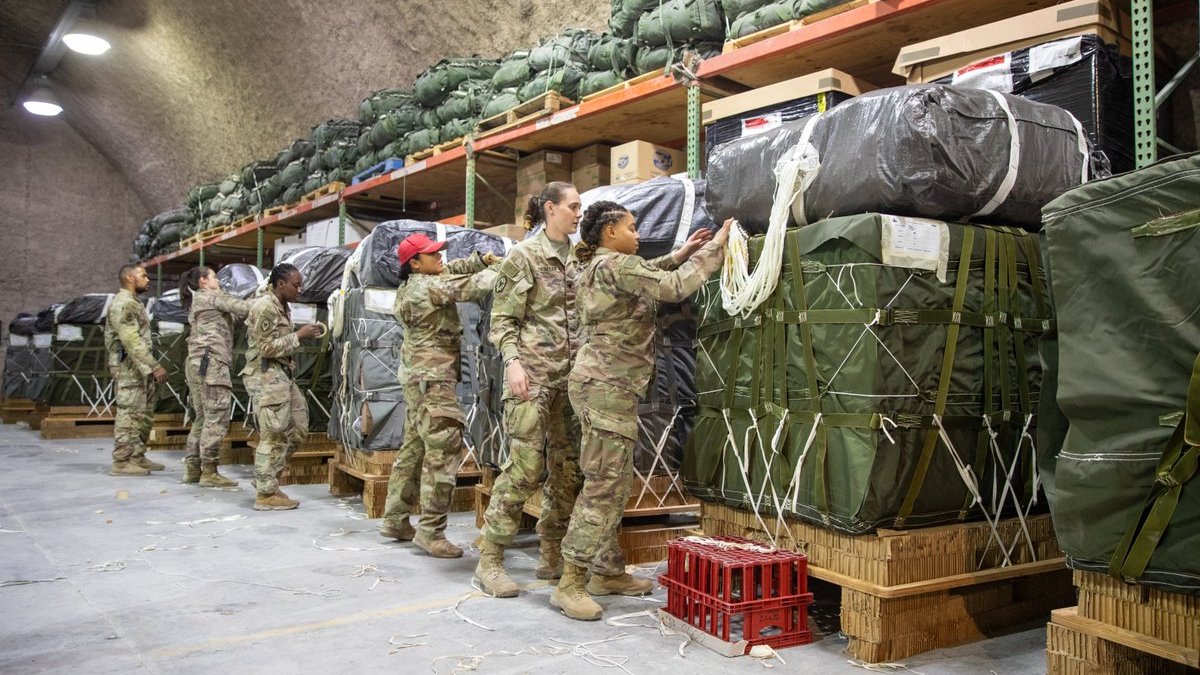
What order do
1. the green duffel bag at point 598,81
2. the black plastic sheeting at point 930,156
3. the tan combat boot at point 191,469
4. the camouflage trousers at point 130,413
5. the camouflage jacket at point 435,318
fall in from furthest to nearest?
the camouflage trousers at point 130,413, the tan combat boot at point 191,469, the green duffel bag at point 598,81, the camouflage jacket at point 435,318, the black plastic sheeting at point 930,156

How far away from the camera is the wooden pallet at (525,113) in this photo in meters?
6.99

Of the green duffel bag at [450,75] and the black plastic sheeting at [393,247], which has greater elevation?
the green duffel bag at [450,75]

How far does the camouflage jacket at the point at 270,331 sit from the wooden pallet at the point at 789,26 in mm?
3772

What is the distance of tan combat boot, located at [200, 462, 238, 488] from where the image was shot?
7.16 metres

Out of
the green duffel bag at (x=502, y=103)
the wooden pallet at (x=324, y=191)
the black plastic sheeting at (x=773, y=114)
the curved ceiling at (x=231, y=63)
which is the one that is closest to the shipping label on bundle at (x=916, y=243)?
the black plastic sheeting at (x=773, y=114)

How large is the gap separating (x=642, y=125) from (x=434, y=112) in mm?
2848

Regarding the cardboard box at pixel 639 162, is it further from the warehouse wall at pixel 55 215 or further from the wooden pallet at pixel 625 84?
the warehouse wall at pixel 55 215

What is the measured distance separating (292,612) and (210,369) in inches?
166

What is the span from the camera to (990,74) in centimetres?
404

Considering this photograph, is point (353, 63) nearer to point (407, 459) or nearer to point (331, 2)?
→ point (331, 2)

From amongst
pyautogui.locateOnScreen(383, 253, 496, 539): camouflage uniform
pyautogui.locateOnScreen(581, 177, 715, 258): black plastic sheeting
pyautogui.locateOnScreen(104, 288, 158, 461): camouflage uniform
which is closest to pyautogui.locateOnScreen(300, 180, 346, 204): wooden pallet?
pyautogui.locateOnScreen(104, 288, 158, 461): camouflage uniform

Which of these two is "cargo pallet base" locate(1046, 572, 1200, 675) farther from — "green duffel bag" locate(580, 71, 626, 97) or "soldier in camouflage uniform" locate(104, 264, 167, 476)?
"soldier in camouflage uniform" locate(104, 264, 167, 476)

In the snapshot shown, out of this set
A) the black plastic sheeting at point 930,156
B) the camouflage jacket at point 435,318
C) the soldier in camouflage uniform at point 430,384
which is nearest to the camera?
the black plastic sheeting at point 930,156

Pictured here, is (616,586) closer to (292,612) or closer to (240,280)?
(292,612)
